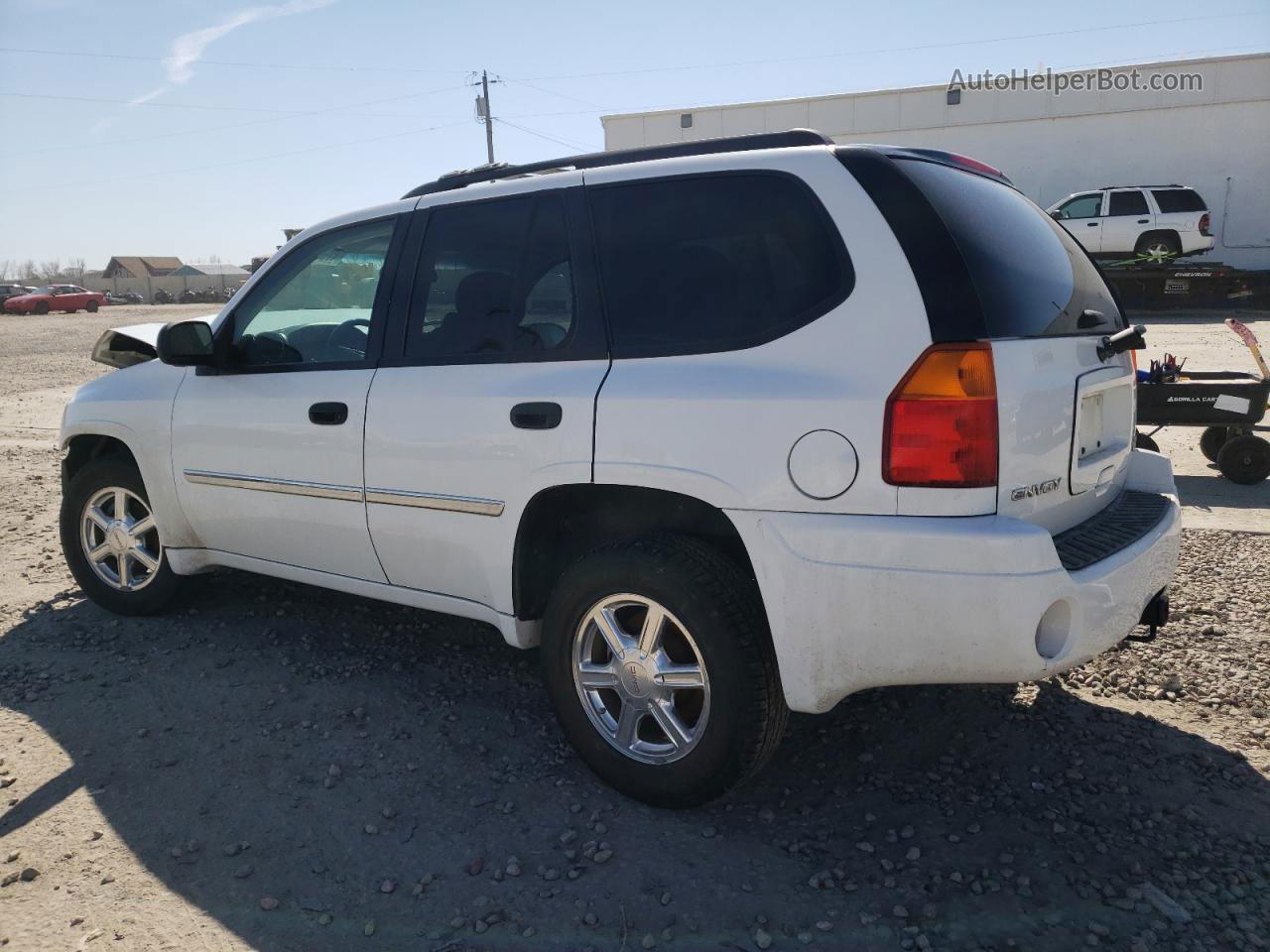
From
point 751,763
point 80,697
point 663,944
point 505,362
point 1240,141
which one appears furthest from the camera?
point 1240,141

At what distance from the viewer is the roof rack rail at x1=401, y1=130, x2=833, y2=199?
308cm

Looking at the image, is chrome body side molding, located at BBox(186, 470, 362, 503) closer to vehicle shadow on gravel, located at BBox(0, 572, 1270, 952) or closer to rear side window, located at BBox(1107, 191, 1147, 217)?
vehicle shadow on gravel, located at BBox(0, 572, 1270, 952)

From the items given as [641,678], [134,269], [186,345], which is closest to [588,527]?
[641,678]

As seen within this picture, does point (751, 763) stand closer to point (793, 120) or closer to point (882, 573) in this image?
point (882, 573)

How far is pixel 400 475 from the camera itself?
11.7 feet

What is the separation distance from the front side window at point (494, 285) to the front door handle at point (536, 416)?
7.4 inches

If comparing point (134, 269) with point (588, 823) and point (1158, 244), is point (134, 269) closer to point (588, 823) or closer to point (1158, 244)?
point (1158, 244)

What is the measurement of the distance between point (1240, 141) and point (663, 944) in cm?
3283

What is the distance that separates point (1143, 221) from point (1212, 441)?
55.4ft

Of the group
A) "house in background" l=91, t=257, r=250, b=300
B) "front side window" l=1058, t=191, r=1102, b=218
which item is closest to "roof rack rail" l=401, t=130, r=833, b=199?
"front side window" l=1058, t=191, r=1102, b=218

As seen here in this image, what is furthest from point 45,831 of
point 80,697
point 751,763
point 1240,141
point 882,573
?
point 1240,141

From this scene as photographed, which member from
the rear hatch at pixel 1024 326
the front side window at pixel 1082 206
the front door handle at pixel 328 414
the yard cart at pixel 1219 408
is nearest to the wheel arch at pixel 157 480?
the front door handle at pixel 328 414

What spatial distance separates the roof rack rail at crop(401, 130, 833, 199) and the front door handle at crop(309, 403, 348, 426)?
887mm

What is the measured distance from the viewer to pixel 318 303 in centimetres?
411
